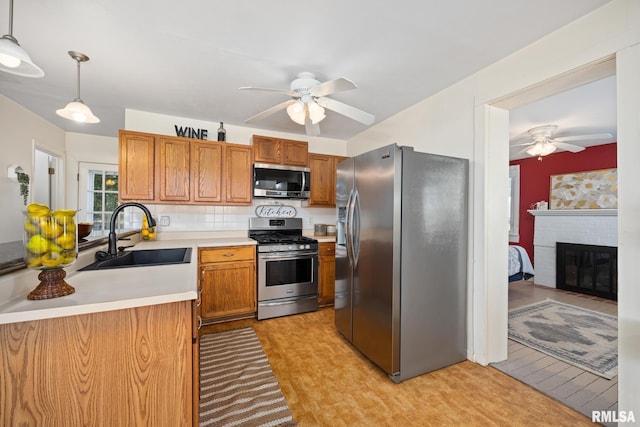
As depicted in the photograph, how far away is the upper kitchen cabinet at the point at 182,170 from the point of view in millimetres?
2943

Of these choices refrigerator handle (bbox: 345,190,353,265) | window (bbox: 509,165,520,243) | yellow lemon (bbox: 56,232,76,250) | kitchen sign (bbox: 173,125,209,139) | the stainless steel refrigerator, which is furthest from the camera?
window (bbox: 509,165,520,243)

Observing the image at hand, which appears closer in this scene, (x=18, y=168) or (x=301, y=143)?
(x=18, y=168)

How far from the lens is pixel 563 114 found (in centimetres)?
319

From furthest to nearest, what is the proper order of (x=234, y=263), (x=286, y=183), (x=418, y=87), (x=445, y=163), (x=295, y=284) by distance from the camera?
(x=286, y=183) < (x=295, y=284) < (x=234, y=263) < (x=418, y=87) < (x=445, y=163)

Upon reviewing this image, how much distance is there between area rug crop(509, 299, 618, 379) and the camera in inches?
88.4

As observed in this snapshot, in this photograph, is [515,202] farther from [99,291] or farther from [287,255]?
[99,291]

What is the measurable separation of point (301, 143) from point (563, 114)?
10.6 ft

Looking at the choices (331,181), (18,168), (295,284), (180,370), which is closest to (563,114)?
(331,181)

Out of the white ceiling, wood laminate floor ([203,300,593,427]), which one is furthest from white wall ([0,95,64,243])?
wood laminate floor ([203,300,593,427])

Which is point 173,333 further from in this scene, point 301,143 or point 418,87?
point 301,143

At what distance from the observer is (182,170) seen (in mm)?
3127

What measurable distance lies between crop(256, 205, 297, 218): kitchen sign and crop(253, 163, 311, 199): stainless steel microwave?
36 cm

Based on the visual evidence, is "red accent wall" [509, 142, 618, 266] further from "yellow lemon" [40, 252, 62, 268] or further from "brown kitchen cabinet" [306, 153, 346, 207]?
"yellow lemon" [40, 252, 62, 268]

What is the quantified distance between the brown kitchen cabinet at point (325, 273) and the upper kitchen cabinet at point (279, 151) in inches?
47.8
